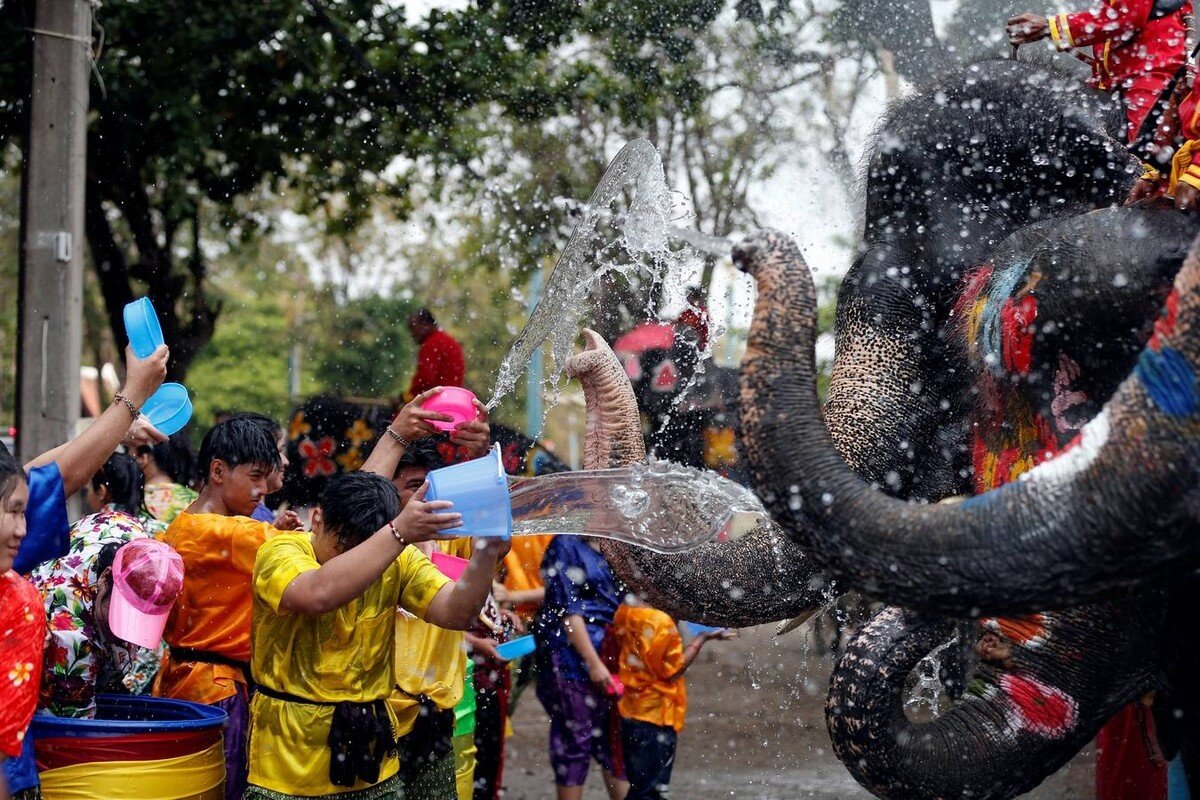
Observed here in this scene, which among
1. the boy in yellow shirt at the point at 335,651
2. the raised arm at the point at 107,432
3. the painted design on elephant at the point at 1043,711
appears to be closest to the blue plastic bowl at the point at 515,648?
the boy in yellow shirt at the point at 335,651

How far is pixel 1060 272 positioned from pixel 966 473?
0.65 m

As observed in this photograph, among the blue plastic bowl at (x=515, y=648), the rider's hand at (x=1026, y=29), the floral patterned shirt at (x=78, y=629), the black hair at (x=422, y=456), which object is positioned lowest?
the blue plastic bowl at (x=515, y=648)

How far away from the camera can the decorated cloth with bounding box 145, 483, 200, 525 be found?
4895 millimetres

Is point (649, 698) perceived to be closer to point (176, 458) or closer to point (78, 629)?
point (176, 458)

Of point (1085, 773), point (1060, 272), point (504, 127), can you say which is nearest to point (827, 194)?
point (504, 127)

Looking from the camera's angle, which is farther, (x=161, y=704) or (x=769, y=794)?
(x=769, y=794)

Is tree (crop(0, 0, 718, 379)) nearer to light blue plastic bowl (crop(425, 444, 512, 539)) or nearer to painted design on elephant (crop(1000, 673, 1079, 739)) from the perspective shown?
light blue plastic bowl (crop(425, 444, 512, 539))

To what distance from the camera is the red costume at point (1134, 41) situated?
10.2 feet

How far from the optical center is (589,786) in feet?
23.3

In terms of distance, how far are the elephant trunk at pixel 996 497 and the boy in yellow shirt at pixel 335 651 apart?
1054 millimetres

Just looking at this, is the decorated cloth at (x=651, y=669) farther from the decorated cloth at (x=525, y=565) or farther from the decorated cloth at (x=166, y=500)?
the decorated cloth at (x=166, y=500)

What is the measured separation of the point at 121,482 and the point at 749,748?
4418mm

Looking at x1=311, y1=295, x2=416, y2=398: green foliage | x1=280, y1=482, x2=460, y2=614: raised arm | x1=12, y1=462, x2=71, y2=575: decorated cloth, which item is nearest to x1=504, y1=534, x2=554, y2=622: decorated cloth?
x1=280, y1=482, x2=460, y2=614: raised arm

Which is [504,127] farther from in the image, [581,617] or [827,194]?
[581,617]
